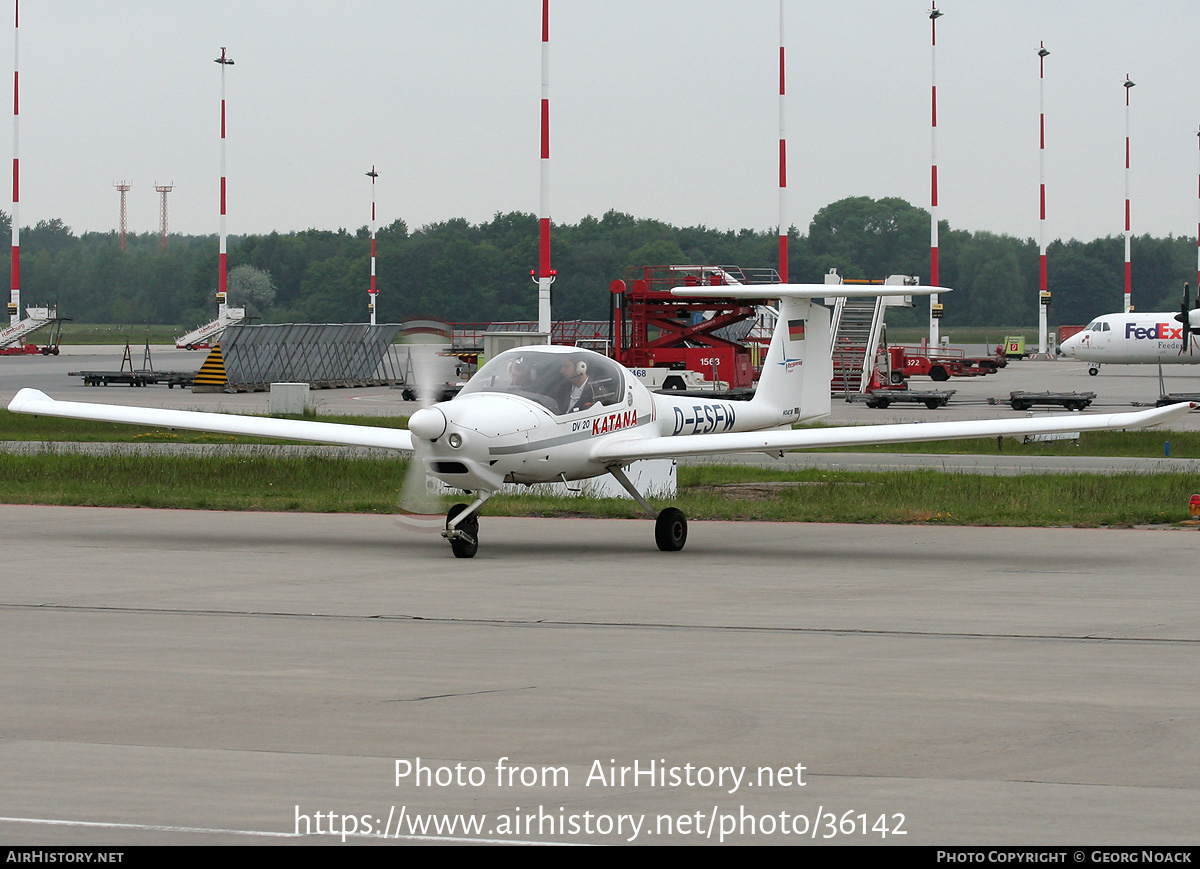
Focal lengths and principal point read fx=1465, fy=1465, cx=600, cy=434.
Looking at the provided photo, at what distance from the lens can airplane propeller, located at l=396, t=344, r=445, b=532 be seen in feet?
46.9

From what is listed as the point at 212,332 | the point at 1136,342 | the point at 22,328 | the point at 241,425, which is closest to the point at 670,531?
the point at 241,425

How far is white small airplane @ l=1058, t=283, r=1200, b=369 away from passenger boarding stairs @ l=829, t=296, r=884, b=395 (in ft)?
52.2

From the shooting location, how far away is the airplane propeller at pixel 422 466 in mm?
14305

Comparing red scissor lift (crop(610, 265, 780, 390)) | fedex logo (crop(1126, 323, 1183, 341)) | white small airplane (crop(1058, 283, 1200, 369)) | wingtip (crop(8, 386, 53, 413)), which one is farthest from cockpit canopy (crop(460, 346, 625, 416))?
fedex logo (crop(1126, 323, 1183, 341))

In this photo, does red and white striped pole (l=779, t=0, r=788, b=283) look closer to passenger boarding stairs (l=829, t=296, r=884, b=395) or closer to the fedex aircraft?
passenger boarding stairs (l=829, t=296, r=884, b=395)

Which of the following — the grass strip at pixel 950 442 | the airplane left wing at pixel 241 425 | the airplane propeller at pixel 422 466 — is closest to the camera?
the airplane propeller at pixel 422 466

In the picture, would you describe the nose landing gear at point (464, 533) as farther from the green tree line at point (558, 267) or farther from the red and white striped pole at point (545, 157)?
the green tree line at point (558, 267)

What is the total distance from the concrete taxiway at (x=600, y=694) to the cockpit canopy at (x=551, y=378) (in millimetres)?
1633

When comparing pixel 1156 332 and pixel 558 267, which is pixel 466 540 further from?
pixel 558 267

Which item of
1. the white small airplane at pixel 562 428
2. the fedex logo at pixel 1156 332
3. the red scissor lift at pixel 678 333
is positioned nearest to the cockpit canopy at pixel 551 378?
the white small airplane at pixel 562 428

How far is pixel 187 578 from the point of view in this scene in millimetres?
13156

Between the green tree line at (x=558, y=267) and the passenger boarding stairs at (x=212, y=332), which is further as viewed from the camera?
the green tree line at (x=558, y=267)

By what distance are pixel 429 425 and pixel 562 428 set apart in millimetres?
1592
